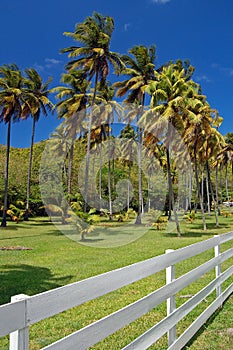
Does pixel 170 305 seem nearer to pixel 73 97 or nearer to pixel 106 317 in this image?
pixel 106 317

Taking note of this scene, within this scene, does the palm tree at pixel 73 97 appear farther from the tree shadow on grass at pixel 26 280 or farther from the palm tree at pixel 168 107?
the tree shadow on grass at pixel 26 280

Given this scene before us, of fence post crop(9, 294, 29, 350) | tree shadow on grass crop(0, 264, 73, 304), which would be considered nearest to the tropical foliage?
tree shadow on grass crop(0, 264, 73, 304)

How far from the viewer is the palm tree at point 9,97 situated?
24750 millimetres

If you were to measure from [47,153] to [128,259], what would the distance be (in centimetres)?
3514

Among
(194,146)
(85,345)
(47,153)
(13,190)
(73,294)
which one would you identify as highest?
(47,153)

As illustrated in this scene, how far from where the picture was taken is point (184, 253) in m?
3.67

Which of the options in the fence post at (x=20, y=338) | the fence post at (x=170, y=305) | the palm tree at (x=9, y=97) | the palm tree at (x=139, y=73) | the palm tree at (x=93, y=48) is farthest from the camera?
the palm tree at (x=139, y=73)

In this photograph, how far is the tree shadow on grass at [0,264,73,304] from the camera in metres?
6.54

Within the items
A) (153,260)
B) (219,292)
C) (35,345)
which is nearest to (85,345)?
(153,260)

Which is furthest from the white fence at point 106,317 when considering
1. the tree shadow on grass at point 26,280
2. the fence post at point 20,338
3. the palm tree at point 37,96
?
the palm tree at point 37,96

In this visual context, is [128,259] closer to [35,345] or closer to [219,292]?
[219,292]

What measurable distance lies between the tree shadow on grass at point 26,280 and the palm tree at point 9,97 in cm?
1681

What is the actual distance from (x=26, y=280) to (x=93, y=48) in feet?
Answer: 64.1

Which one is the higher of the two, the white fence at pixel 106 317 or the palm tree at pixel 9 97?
the palm tree at pixel 9 97
